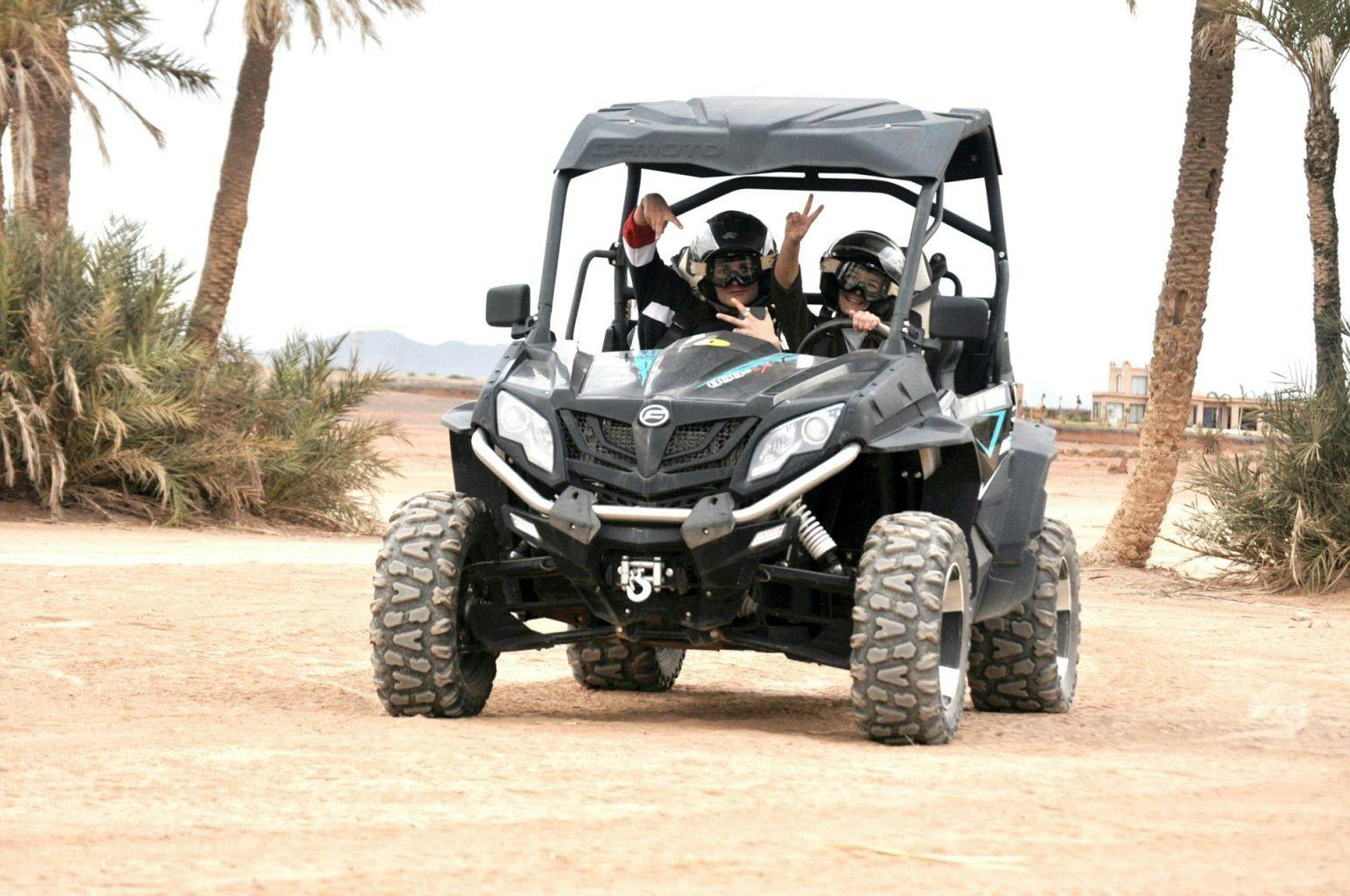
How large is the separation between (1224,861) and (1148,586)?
1492 centimetres

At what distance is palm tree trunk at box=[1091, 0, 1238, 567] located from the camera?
20484mm

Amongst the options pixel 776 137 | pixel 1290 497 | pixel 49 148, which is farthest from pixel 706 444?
pixel 49 148

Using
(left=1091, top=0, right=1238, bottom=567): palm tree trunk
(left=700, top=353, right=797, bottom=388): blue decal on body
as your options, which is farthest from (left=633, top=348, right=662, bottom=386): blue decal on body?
(left=1091, top=0, right=1238, bottom=567): palm tree trunk

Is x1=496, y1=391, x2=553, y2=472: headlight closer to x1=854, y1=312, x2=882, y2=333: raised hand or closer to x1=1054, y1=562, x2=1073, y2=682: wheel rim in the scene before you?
x1=854, y1=312, x2=882, y2=333: raised hand

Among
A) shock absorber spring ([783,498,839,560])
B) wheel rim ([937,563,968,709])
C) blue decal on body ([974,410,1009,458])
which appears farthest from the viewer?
blue decal on body ([974,410,1009,458])

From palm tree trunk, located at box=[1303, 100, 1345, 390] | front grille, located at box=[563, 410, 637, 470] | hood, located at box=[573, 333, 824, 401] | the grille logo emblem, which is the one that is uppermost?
palm tree trunk, located at box=[1303, 100, 1345, 390]

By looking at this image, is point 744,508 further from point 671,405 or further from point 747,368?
point 747,368

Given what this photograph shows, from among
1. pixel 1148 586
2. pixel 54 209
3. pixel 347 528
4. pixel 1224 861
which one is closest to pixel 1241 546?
pixel 1148 586

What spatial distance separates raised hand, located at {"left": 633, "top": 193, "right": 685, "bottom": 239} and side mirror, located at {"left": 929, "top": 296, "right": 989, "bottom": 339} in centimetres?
147

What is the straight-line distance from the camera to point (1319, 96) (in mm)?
21250

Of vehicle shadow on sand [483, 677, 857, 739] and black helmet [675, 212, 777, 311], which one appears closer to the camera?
vehicle shadow on sand [483, 677, 857, 739]

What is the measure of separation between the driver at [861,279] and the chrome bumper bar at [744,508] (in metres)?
1.47

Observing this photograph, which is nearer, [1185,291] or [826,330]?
[826,330]

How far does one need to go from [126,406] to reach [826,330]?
13.3 m
